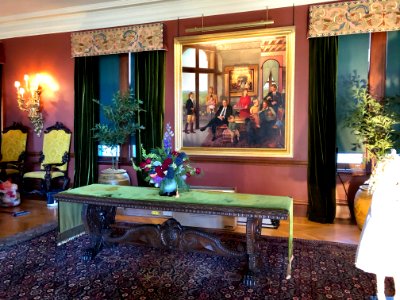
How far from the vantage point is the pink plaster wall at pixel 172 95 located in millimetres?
5055

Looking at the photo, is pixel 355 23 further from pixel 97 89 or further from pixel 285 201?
pixel 97 89

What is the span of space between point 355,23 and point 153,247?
395 centimetres

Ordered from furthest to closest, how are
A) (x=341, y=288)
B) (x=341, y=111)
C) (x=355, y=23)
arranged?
(x=341, y=111), (x=355, y=23), (x=341, y=288)

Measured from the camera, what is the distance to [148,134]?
18.8 ft

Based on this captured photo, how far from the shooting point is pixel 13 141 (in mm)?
6773

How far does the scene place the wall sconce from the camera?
6574mm

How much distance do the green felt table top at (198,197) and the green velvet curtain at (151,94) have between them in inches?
80.0

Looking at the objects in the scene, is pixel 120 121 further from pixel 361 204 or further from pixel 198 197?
pixel 361 204

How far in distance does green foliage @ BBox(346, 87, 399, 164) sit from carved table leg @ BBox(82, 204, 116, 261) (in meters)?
3.35

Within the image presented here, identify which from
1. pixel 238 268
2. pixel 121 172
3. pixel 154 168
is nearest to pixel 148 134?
pixel 121 172

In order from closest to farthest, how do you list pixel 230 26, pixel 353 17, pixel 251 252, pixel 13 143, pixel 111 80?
pixel 251 252 < pixel 353 17 < pixel 230 26 < pixel 111 80 < pixel 13 143

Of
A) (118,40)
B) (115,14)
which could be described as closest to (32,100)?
(118,40)

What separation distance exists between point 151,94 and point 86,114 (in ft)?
4.45

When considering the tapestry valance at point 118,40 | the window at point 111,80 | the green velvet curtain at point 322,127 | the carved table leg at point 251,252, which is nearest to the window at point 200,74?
the tapestry valance at point 118,40
